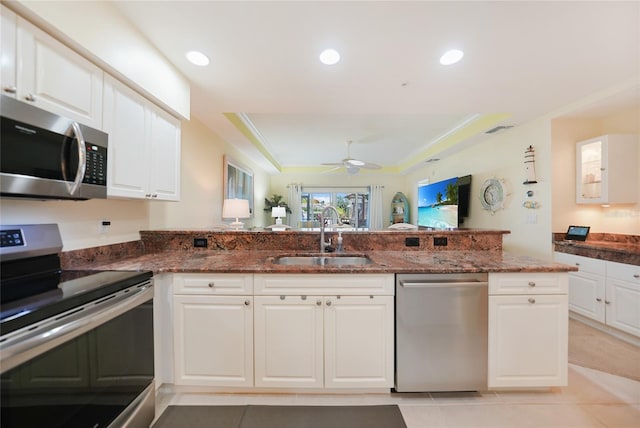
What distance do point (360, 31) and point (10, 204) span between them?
7.02 ft

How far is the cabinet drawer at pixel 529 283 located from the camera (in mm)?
1602

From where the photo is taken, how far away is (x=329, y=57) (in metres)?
1.81

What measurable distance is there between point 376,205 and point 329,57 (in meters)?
5.88

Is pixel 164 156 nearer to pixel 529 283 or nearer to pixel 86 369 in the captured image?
pixel 86 369

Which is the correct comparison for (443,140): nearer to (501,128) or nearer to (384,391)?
(501,128)

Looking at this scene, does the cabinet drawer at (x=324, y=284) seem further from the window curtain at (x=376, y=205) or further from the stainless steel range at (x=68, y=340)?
the window curtain at (x=376, y=205)

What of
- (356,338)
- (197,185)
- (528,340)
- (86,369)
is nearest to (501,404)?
(528,340)

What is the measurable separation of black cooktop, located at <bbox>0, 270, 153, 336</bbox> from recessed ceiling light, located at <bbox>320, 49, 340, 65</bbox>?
6.07 feet

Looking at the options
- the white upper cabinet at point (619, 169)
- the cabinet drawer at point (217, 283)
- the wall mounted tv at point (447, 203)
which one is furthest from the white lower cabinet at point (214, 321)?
the white upper cabinet at point (619, 169)

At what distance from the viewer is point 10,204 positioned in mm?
1228

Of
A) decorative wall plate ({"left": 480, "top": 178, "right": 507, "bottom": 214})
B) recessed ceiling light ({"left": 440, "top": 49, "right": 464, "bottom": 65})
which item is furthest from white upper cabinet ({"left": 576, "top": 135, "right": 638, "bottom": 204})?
recessed ceiling light ({"left": 440, "top": 49, "right": 464, "bottom": 65})

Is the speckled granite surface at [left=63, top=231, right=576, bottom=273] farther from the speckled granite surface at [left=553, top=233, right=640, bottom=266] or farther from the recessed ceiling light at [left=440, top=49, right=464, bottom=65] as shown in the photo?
the recessed ceiling light at [left=440, top=49, right=464, bottom=65]

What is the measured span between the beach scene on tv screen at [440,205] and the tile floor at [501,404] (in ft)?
8.83

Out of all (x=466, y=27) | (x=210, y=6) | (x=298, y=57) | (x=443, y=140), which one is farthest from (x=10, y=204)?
(x=443, y=140)
